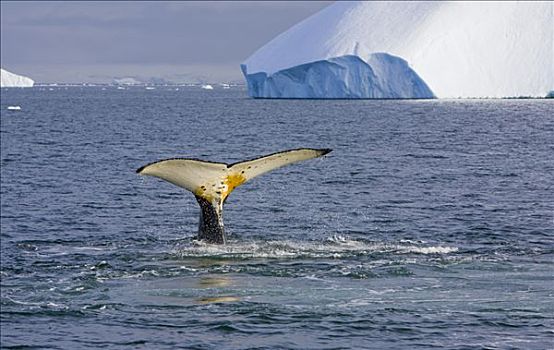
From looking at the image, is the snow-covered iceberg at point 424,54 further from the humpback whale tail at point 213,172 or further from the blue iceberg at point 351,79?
the humpback whale tail at point 213,172

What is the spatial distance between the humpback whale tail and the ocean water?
102 cm

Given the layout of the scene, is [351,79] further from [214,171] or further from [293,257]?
[214,171]

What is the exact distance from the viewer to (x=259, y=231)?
19703 mm

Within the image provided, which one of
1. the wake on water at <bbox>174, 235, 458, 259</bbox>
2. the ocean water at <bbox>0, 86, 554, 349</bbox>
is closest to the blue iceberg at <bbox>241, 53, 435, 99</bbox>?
the ocean water at <bbox>0, 86, 554, 349</bbox>

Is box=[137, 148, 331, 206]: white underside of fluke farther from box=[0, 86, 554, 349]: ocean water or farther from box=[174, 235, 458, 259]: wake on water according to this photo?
box=[174, 235, 458, 259]: wake on water

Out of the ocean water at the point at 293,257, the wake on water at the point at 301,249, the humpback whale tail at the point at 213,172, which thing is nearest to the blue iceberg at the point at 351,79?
the ocean water at the point at 293,257

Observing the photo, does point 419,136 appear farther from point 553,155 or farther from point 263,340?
point 263,340

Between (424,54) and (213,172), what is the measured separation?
74.0 metres

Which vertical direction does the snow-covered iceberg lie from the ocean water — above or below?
above

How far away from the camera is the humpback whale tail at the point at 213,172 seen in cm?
1294

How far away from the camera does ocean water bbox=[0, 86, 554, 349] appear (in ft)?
37.0

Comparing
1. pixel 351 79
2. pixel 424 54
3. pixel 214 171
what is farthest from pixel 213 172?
pixel 351 79

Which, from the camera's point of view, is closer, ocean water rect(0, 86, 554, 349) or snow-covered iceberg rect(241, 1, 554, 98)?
ocean water rect(0, 86, 554, 349)

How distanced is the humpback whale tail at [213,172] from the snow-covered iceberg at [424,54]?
227 feet
